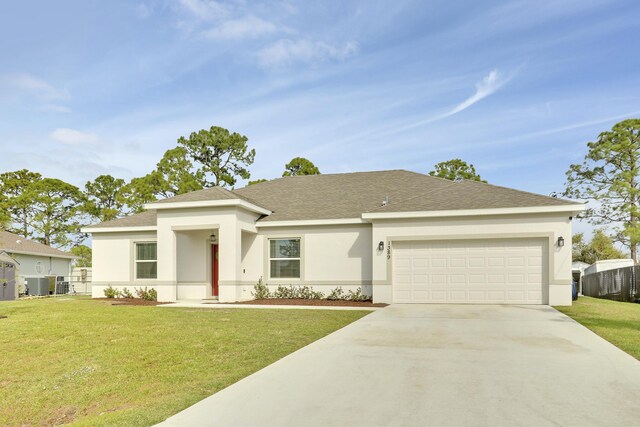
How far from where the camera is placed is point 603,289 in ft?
76.7

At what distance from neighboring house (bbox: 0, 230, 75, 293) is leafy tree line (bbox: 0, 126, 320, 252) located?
5.40 m

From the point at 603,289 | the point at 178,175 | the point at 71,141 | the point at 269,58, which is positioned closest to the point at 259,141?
the point at 178,175

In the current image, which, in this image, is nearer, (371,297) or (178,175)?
(371,297)

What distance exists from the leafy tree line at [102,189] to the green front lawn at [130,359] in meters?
25.0

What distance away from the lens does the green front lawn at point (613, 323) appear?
7.81 m

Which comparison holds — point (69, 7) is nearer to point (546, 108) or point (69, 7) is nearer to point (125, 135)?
point (125, 135)

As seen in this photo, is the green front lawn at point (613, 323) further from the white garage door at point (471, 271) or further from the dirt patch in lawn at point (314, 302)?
the dirt patch in lawn at point (314, 302)

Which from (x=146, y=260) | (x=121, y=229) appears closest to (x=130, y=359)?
(x=146, y=260)

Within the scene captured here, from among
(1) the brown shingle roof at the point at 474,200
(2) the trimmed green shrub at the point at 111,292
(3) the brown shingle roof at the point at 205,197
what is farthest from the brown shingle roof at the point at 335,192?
(2) the trimmed green shrub at the point at 111,292

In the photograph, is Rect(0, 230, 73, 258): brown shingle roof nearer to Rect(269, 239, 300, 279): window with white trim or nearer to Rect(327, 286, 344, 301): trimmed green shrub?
Rect(269, 239, 300, 279): window with white trim

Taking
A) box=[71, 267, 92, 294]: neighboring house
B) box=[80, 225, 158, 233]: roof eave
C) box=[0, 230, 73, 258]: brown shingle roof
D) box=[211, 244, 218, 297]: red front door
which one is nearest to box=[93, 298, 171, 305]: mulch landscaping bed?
box=[211, 244, 218, 297]: red front door

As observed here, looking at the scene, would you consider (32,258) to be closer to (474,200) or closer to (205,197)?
(205,197)

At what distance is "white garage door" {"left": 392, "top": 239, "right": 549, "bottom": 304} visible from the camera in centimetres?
1455

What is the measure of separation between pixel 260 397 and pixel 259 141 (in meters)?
36.1
